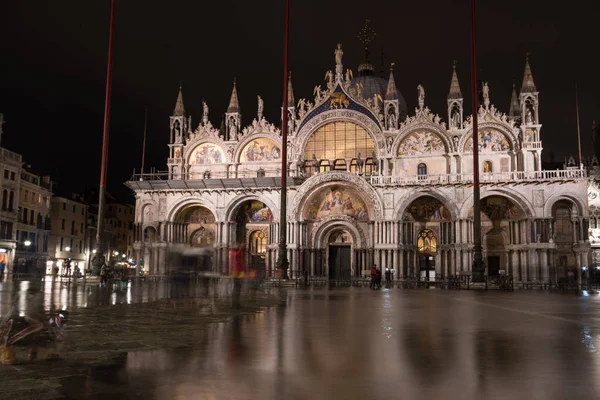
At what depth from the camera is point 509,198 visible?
138ft

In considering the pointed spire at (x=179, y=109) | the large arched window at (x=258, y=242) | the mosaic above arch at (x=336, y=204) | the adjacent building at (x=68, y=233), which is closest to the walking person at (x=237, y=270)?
the mosaic above arch at (x=336, y=204)

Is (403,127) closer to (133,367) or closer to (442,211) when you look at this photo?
(442,211)

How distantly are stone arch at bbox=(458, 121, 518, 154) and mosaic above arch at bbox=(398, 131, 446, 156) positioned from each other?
61.8 inches

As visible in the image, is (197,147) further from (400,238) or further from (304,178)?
(400,238)

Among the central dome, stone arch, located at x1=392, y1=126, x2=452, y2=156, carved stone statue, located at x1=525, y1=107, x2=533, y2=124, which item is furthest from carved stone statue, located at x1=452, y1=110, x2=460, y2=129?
the central dome

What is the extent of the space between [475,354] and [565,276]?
4166 centimetres

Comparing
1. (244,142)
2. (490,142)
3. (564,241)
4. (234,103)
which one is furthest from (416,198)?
(234,103)

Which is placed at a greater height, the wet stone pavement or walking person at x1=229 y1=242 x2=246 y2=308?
walking person at x1=229 y1=242 x2=246 y2=308

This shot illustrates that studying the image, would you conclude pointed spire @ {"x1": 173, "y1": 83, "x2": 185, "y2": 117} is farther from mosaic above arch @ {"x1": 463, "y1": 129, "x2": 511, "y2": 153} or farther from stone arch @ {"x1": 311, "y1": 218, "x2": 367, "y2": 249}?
mosaic above arch @ {"x1": 463, "y1": 129, "x2": 511, "y2": 153}

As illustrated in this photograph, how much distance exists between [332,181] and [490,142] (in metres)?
13.2

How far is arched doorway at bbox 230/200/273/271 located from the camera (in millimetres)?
48656

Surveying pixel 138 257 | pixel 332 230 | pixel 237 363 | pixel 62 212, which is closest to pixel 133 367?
pixel 237 363

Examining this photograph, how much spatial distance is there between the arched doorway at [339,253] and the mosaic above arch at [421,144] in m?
8.46

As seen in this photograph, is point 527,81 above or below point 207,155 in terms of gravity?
above
